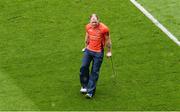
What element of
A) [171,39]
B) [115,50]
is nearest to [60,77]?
[115,50]

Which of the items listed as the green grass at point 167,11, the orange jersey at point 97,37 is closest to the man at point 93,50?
the orange jersey at point 97,37

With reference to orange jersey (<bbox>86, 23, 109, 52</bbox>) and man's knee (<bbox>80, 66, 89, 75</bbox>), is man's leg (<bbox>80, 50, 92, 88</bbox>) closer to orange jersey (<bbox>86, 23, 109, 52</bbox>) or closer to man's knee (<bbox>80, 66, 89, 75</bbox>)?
man's knee (<bbox>80, 66, 89, 75</bbox>)

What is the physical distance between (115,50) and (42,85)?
3204 millimetres

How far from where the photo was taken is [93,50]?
1880cm

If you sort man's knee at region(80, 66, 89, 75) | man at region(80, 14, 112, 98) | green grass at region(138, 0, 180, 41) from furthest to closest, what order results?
green grass at region(138, 0, 180, 41) < man's knee at region(80, 66, 89, 75) < man at region(80, 14, 112, 98)

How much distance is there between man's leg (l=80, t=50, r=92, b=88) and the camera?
62.0 ft

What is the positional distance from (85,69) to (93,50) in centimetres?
60

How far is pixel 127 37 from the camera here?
2264 centimetres

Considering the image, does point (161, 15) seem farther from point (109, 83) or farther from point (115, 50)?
point (109, 83)

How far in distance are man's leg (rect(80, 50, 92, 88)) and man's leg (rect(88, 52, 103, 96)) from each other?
14 centimetres

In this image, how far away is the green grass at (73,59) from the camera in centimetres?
1908

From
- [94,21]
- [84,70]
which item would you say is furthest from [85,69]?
[94,21]

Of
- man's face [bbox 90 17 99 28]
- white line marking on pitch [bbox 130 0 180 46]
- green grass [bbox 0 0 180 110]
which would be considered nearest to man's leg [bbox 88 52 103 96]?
green grass [bbox 0 0 180 110]

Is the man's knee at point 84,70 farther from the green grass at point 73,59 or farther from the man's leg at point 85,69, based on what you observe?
the green grass at point 73,59
